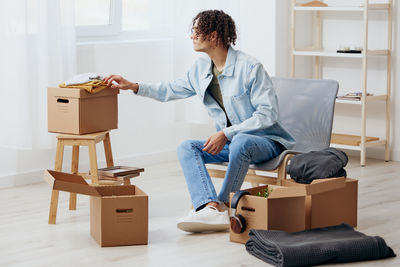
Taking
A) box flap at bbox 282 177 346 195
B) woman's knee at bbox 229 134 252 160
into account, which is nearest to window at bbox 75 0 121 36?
woman's knee at bbox 229 134 252 160

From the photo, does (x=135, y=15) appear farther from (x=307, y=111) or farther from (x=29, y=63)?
(x=307, y=111)

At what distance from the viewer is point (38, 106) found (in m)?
4.38

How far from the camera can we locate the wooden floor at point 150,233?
116 inches

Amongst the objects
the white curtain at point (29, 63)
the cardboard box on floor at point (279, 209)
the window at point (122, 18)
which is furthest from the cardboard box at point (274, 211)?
the window at point (122, 18)

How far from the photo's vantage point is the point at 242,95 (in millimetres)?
3506

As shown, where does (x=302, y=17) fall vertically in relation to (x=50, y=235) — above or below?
above

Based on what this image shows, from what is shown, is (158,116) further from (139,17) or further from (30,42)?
(30,42)

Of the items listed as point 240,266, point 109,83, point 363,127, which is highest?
point 109,83

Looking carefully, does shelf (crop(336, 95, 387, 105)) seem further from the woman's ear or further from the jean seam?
the jean seam

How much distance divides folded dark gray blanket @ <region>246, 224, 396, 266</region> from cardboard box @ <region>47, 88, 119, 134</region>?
1.00 meters

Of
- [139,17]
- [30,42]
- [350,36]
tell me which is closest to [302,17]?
[350,36]

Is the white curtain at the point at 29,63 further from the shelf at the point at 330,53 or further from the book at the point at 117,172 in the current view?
the shelf at the point at 330,53

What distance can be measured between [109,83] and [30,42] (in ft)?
3.10

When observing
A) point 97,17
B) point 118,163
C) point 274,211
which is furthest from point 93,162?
point 97,17
